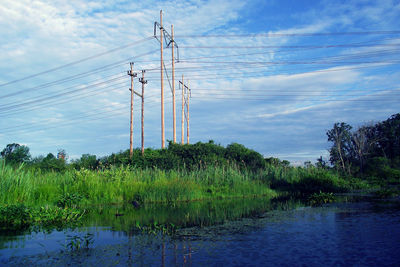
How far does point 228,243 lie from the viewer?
290 inches

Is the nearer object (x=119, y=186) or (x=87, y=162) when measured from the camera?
(x=119, y=186)

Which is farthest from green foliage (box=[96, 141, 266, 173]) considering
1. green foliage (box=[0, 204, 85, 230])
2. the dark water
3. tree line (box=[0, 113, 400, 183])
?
the dark water

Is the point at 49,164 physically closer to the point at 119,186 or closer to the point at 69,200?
the point at 119,186

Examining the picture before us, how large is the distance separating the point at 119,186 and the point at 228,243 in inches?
439

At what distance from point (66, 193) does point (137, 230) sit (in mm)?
6984

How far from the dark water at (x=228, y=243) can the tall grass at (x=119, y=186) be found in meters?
4.21

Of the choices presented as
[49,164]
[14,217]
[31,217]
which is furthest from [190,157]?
[14,217]

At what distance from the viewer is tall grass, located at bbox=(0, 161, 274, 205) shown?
13234 millimetres

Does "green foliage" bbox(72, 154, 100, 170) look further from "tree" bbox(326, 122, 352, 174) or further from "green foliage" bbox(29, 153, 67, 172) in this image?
"tree" bbox(326, 122, 352, 174)

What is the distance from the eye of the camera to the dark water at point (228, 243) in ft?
19.9

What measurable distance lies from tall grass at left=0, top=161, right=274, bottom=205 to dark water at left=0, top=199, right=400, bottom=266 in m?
4.21

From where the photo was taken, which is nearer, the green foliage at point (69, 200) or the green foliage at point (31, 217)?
the green foliage at point (31, 217)

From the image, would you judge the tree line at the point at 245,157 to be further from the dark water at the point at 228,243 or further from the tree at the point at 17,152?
the dark water at the point at 228,243

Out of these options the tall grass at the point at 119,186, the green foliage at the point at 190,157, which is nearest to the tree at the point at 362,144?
the green foliage at the point at 190,157
